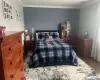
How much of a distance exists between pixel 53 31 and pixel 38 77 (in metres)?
3.12

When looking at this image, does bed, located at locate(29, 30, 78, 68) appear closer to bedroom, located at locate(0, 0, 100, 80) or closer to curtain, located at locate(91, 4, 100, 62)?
bedroom, located at locate(0, 0, 100, 80)

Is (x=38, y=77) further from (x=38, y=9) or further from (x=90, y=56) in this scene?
(x=38, y=9)

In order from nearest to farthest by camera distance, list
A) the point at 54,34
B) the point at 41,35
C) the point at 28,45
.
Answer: the point at 28,45, the point at 41,35, the point at 54,34

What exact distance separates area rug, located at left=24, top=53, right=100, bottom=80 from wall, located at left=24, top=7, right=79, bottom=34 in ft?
8.71

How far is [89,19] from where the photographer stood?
448 cm

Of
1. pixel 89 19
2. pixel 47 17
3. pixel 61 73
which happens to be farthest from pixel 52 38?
pixel 61 73

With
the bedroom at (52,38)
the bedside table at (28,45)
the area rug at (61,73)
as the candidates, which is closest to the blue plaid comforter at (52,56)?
the bedroom at (52,38)

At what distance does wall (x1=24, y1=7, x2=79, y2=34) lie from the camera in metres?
5.15

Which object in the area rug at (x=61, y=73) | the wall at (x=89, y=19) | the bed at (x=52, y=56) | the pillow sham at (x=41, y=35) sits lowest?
the area rug at (x=61, y=73)

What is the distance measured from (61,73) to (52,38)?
239 centimetres

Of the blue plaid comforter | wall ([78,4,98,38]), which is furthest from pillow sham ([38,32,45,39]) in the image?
wall ([78,4,98,38])

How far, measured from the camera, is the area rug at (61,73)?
100 inches

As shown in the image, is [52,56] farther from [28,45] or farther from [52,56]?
[28,45]

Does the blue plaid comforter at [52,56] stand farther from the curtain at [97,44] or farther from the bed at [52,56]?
the curtain at [97,44]
